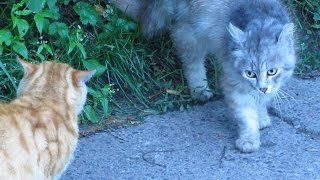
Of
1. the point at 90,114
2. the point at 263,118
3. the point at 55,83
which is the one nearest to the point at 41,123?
the point at 55,83

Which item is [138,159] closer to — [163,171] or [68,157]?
[163,171]

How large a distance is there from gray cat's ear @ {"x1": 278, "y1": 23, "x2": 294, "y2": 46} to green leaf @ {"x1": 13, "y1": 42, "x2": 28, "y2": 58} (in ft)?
6.37

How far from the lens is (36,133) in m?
4.21

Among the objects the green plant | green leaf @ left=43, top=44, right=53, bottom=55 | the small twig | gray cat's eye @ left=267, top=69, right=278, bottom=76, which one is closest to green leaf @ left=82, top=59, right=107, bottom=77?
green leaf @ left=43, top=44, right=53, bottom=55

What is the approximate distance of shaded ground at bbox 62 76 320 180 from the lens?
5133 mm

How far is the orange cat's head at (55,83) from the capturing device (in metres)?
4.52

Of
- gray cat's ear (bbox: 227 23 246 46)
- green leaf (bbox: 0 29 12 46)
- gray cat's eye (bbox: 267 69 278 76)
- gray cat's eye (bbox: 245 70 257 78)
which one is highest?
gray cat's ear (bbox: 227 23 246 46)

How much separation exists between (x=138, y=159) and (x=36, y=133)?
4.18ft

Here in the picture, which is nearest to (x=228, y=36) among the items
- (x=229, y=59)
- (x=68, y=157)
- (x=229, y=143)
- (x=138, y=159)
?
(x=229, y=59)

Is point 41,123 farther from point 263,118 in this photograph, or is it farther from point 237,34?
point 263,118

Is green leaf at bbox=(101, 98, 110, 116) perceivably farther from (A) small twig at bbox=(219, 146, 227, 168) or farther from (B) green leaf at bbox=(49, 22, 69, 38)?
(A) small twig at bbox=(219, 146, 227, 168)

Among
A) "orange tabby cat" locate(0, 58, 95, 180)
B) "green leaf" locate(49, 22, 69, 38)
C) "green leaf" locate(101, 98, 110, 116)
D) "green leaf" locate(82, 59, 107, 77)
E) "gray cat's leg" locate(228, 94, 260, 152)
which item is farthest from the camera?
"green leaf" locate(49, 22, 69, 38)

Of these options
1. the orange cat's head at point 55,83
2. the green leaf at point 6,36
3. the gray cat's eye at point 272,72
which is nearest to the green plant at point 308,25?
the gray cat's eye at point 272,72

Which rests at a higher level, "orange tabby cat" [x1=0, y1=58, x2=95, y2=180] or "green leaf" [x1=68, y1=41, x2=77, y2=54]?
"orange tabby cat" [x1=0, y1=58, x2=95, y2=180]
